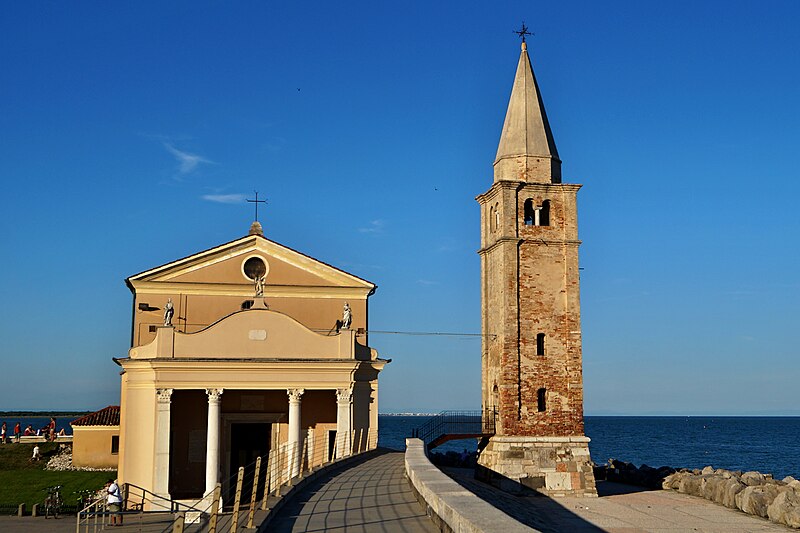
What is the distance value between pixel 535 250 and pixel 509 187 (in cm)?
235

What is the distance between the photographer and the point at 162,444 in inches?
1047

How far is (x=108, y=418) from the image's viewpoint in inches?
1705

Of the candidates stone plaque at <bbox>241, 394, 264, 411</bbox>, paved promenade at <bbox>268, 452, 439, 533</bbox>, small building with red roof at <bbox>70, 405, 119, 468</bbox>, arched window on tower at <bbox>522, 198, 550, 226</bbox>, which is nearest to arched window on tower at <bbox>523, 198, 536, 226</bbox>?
arched window on tower at <bbox>522, 198, 550, 226</bbox>

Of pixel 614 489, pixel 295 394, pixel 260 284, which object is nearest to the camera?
pixel 295 394

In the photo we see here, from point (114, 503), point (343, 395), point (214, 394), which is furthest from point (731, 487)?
point (114, 503)

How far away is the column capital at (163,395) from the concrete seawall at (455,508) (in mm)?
15461

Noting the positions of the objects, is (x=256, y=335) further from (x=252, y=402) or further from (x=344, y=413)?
(x=344, y=413)

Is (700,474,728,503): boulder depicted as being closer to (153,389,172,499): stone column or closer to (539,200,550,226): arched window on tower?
(539,200,550,226): arched window on tower

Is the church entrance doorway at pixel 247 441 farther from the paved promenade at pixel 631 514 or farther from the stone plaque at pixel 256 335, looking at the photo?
the paved promenade at pixel 631 514

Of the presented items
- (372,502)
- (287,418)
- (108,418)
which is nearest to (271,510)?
(372,502)

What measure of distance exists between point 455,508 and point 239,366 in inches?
778

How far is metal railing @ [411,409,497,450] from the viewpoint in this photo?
31438mm

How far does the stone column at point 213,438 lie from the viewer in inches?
1046

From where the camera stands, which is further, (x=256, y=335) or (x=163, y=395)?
(x=256, y=335)
